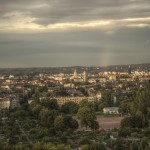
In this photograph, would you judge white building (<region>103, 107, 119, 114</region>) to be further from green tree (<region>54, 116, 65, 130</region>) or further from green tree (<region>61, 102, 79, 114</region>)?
green tree (<region>54, 116, 65, 130</region>)

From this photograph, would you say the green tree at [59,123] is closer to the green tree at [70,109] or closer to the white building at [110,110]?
the green tree at [70,109]

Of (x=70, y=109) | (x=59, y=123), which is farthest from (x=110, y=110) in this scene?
(x=59, y=123)

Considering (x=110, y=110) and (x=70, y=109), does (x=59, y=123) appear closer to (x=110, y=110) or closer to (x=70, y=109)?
(x=70, y=109)

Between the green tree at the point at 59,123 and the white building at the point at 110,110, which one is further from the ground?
the green tree at the point at 59,123

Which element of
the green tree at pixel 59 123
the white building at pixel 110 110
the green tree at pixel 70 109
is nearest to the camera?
the green tree at pixel 59 123

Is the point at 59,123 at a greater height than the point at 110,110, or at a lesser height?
→ greater

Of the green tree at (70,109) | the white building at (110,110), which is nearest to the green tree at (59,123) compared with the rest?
the green tree at (70,109)

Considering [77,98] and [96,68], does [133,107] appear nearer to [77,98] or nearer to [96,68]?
[77,98]

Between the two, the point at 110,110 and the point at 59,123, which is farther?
the point at 110,110

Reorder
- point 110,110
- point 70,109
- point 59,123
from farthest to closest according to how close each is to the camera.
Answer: point 110,110 → point 70,109 → point 59,123

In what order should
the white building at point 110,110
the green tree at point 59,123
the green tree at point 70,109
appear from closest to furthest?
the green tree at point 59,123
the green tree at point 70,109
the white building at point 110,110

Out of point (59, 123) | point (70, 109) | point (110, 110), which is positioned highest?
point (59, 123)
